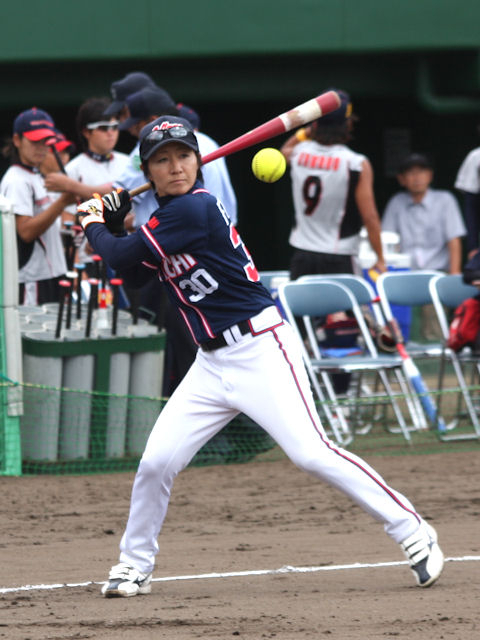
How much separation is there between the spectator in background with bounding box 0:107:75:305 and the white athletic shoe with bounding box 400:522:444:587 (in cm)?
358

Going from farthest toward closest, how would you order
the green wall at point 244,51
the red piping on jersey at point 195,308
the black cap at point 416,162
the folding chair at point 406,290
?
the green wall at point 244,51
the black cap at point 416,162
the folding chair at point 406,290
the red piping on jersey at point 195,308

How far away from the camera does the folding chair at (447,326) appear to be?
27.6 ft

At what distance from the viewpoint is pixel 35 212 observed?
7930 millimetres

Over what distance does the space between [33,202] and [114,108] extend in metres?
0.76

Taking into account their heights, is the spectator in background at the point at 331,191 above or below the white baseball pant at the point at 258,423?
above

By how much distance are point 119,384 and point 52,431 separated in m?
0.51

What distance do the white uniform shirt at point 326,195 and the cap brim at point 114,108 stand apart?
1.28 m

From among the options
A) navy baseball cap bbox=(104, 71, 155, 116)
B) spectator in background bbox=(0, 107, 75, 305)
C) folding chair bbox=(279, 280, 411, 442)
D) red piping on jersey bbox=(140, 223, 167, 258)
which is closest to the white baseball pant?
red piping on jersey bbox=(140, 223, 167, 258)

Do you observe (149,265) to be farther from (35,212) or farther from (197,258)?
(35,212)

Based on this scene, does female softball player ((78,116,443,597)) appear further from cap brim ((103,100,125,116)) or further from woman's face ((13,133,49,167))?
cap brim ((103,100,125,116))

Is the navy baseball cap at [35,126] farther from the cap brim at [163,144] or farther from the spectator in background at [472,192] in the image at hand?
the cap brim at [163,144]

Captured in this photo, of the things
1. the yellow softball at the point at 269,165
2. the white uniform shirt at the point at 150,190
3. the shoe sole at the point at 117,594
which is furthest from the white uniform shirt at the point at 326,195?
the shoe sole at the point at 117,594

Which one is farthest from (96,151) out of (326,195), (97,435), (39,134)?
(97,435)

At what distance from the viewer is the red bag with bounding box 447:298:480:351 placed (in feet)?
27.3
